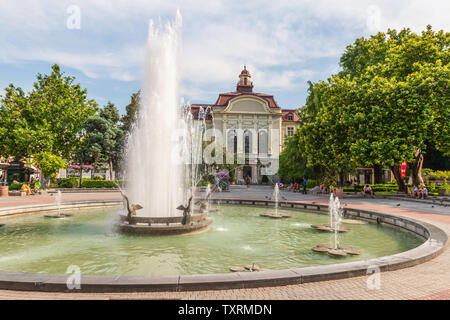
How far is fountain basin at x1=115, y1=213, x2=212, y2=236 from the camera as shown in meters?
10.2

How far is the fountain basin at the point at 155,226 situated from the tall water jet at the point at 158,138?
134cm

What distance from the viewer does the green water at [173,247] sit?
6.93 meters

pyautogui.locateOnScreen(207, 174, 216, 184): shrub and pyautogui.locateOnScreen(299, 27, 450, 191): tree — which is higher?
pyautogui.locateOnScreen(299, 27, 450, 191): tree

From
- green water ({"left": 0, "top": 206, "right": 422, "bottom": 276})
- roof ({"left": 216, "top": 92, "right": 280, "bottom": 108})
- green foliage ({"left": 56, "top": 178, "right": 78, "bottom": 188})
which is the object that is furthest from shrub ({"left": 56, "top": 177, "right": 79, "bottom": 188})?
roof ({"left": 216, "top": 92, "right": 280, "bottom": 108})

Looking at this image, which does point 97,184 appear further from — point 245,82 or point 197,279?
point 245,82

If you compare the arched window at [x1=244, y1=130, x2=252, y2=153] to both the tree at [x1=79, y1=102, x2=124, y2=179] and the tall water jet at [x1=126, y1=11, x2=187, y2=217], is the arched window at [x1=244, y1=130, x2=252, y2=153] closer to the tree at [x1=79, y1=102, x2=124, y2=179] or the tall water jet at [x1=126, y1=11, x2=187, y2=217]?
the tree at [x1=79, y1=102, x2=124, y2=179]

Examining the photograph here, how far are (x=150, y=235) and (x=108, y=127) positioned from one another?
31.2 m

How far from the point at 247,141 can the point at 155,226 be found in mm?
51012

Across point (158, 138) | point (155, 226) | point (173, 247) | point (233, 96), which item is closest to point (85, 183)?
point (158, 138)

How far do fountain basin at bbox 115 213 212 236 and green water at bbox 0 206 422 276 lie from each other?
309mm

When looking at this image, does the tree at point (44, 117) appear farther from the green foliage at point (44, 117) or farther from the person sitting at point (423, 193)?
the person sitting at point (423, 193)

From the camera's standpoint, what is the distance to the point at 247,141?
6050 centimetres

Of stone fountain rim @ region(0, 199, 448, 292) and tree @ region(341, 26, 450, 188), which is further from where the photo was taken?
tree @ region(341, 26, 450, 188)

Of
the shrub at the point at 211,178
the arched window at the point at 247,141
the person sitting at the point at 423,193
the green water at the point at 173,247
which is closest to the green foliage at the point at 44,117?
the shrub at the point at 211,178
